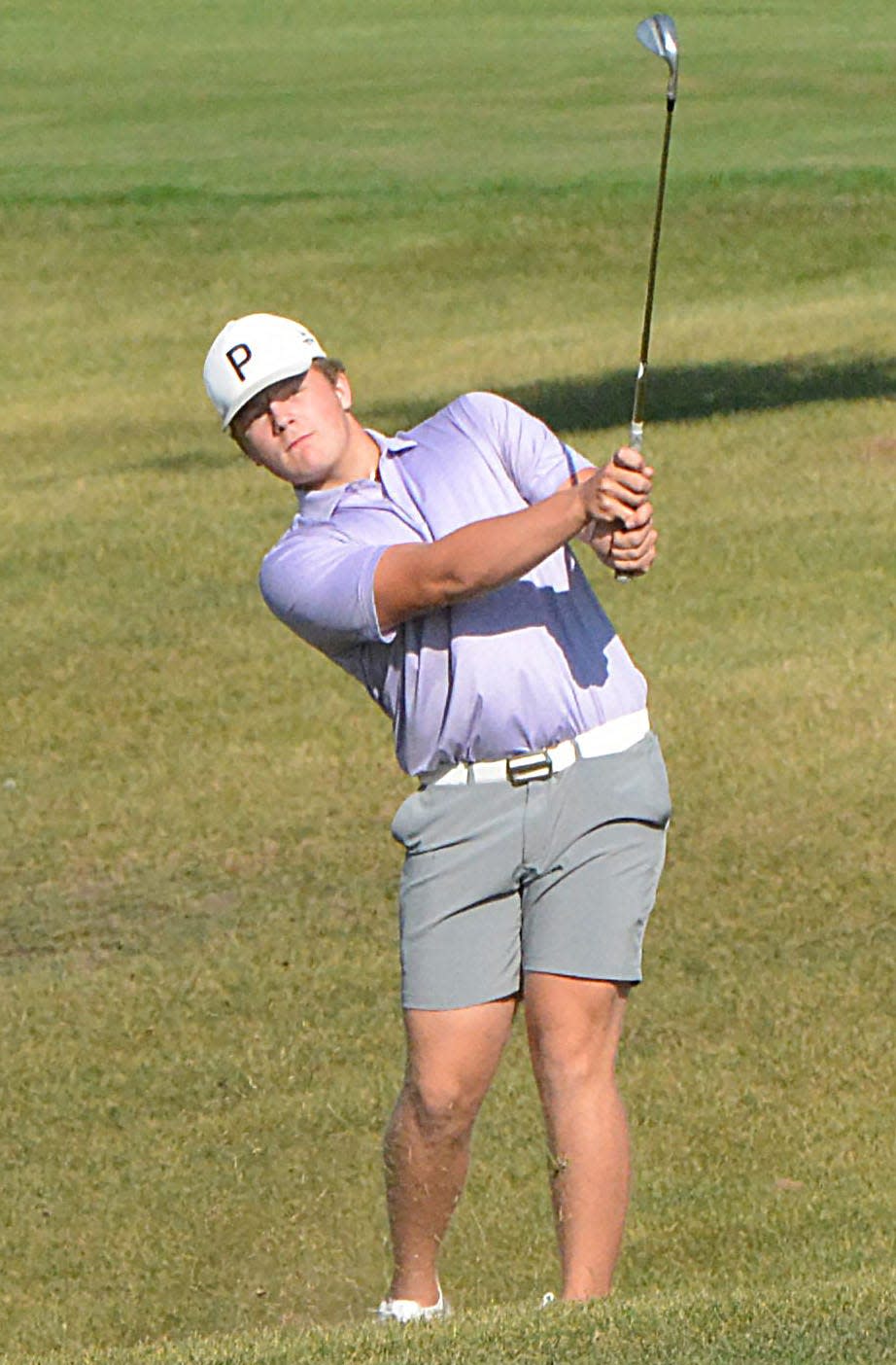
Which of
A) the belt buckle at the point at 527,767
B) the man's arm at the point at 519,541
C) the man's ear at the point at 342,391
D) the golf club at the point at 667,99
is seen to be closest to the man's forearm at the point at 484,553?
the man's arm at the point at 519,541

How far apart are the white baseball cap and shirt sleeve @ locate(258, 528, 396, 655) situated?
0.30 m

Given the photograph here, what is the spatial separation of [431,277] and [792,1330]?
61.0 feet

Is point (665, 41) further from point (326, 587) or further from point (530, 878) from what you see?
point (530, 878)

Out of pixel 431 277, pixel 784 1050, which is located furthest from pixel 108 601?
pixel 431 277

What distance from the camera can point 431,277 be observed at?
22688 millimetres

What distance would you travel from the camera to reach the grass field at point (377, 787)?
246 inches

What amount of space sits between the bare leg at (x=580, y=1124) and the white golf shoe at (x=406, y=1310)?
12.0 inches

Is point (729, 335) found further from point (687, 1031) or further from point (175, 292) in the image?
point (687, 1031)

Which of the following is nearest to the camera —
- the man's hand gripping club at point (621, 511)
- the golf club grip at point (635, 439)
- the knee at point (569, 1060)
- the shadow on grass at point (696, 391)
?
the man's hand gripping club at point (621, 511)

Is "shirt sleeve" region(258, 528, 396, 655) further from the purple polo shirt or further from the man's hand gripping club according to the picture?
the man's hand gripping club

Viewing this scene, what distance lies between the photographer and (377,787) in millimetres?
10133

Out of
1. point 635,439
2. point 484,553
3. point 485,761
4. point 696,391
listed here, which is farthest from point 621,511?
point 696,391

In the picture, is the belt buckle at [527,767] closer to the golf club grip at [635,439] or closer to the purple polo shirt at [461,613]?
the purple polo shirt at [461,613]

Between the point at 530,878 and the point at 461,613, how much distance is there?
0.56 meters
